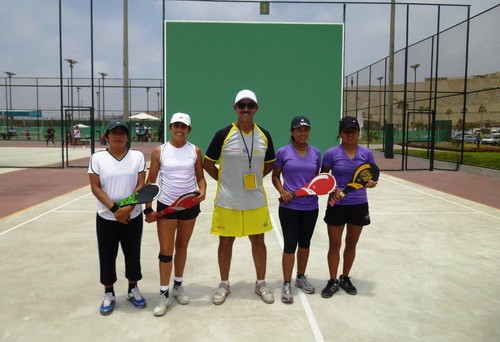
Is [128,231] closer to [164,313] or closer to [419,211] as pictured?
[164,313]

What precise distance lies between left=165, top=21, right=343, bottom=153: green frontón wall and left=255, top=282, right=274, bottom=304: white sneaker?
13104mm

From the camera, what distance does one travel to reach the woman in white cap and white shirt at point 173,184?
3643 mm

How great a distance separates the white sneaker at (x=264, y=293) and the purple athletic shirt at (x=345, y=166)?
1.08 m

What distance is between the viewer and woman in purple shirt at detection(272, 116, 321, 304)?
12.6ft

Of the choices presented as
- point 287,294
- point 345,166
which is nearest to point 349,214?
point 345,166

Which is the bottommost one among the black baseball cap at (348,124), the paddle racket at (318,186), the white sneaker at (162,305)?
the white sneaker at (162,305)

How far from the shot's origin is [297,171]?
385 cm

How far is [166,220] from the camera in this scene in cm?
364

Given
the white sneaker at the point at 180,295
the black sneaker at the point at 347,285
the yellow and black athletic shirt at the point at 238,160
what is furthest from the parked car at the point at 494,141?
the white sneaker at the point at 180,295

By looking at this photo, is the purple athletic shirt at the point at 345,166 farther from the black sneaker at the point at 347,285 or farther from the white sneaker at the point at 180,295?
the white sneaker at the point at 180,295

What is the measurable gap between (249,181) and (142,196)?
93 cm

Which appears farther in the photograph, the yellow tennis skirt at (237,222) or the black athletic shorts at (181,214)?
the yellow tennis skirt at (237,222)

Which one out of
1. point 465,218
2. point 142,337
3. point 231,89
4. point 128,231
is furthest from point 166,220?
point 231,89

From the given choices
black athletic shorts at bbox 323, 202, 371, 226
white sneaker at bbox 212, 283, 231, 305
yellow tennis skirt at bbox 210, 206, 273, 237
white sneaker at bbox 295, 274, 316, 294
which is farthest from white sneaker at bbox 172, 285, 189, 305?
black athletic shorts at bbox 323, 202, 371, 226
